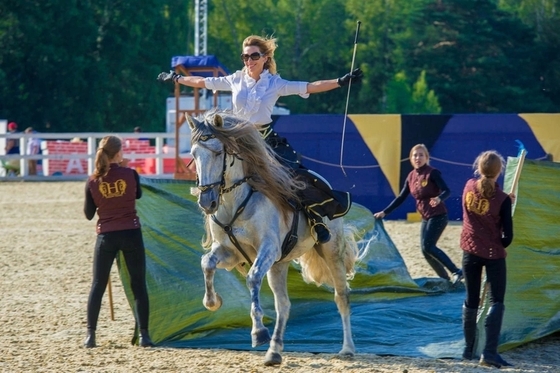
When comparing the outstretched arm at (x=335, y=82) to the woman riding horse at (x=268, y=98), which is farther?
the woman riding horse at (x=268, y=98)

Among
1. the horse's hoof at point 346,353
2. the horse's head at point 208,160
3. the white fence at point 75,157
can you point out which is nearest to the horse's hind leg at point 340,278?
the horse's hoof at point 346,353

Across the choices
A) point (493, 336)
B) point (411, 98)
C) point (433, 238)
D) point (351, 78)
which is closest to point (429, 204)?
point (433, 238)

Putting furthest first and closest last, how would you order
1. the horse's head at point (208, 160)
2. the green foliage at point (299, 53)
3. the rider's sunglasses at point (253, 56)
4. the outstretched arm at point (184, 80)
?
the green foliage at point (299, 53)
the outstretched arm at point (184, 80)
the rider's sunglasses at point (253, 56)
the horse's head at point (208, 160)

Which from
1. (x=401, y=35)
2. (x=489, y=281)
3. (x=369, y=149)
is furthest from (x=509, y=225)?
(x=401, y=35)

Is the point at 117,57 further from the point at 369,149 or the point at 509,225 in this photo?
the point at 509,225

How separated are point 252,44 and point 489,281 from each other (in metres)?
2.62

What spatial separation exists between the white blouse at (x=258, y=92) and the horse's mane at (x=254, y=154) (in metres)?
0.35

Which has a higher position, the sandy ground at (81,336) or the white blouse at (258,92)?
the white blouse at (258,92)

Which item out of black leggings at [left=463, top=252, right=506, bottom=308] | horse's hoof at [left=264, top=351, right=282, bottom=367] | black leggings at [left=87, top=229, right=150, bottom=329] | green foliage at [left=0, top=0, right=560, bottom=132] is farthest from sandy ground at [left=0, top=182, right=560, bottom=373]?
green foliage at [left=0, top=0, right=560, bottom=132]

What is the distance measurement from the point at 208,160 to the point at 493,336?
2479mm

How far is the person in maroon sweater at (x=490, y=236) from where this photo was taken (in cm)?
780

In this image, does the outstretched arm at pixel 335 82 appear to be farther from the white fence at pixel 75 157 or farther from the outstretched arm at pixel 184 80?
the white fence at pixel 75 157

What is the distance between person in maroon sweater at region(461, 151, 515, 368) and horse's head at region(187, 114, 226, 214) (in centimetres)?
188

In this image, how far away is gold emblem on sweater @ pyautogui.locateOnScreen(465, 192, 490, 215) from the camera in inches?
308
